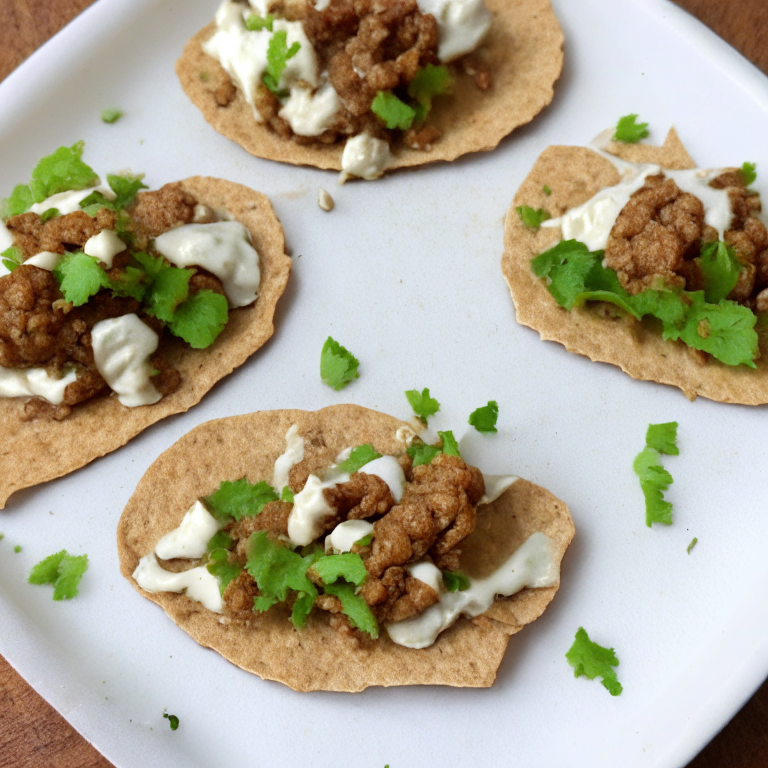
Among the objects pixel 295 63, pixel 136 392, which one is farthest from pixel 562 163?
pixel 136 392

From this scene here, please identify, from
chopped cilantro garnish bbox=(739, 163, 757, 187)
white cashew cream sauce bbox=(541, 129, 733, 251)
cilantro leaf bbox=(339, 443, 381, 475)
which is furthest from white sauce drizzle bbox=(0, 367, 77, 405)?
chopped cilantro garnish bbox=(739, 163, 757, 187)

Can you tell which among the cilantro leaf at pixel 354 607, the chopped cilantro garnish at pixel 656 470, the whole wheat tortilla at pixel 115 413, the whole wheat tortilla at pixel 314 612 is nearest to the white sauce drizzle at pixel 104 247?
the whole wheat tortilla at pixel 115 413

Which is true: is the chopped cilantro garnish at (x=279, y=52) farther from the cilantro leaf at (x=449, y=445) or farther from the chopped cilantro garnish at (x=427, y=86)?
the cilantro leaf at (x=449, y=445)

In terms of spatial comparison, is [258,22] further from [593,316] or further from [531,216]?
[593,316]

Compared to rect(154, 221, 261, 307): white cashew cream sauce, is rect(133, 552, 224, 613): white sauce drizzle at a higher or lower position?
lower

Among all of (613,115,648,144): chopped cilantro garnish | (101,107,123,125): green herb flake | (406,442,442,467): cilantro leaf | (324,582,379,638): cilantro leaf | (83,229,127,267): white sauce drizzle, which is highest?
(101,107,123,125): green herb flake

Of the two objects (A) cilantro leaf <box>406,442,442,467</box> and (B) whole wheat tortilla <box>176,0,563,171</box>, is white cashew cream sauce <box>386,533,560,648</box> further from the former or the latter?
(B) whole wheat tortilla <box>176,0,563,171</box>
